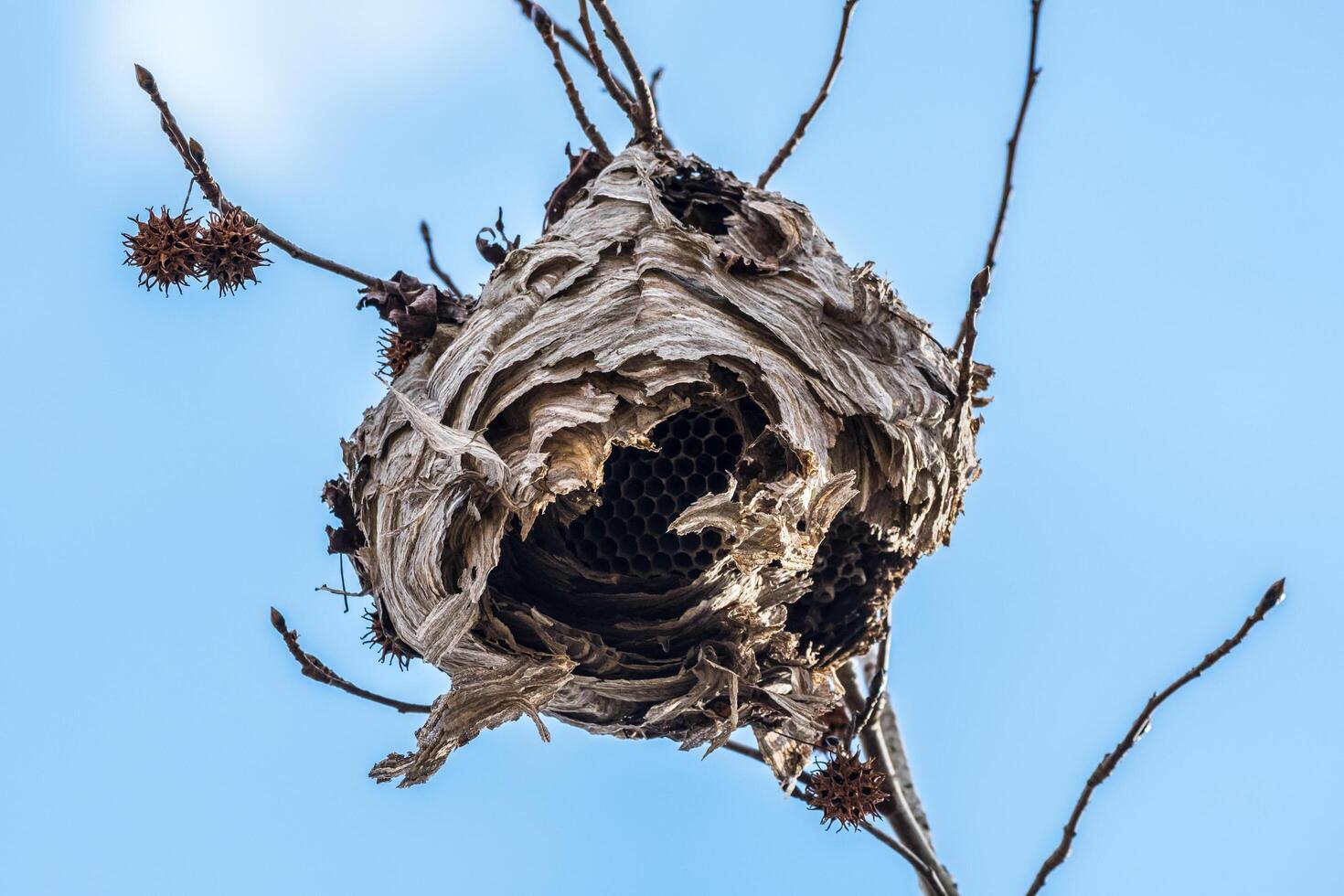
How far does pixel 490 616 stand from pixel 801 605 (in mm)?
875

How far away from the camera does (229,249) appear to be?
3248mm

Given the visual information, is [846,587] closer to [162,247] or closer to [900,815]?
[900,815]

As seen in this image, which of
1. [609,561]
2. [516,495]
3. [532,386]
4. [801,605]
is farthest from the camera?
[801,605]

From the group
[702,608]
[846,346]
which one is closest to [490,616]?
[702,608]

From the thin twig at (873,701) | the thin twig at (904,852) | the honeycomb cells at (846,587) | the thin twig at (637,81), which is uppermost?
the thin twig at (637,81)

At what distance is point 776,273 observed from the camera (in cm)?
318

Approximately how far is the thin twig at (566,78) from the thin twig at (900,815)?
171 centimetres

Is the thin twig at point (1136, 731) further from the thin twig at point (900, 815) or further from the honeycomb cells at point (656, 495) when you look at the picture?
the honeycomb cells at point (656, 495)

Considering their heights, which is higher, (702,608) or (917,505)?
(917,505)

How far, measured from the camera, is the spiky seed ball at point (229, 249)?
3.24 meters

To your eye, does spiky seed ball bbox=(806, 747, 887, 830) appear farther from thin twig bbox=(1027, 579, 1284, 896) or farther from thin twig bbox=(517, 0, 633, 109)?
thin twig bbox=(517, 0, 633, 109)

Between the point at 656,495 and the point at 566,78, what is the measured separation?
137 cm

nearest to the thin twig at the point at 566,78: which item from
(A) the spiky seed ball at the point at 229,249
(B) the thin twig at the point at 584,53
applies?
(B) the thin twig at the point at 584,53

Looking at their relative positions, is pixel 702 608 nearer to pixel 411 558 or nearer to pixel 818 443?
pixel 818 443
